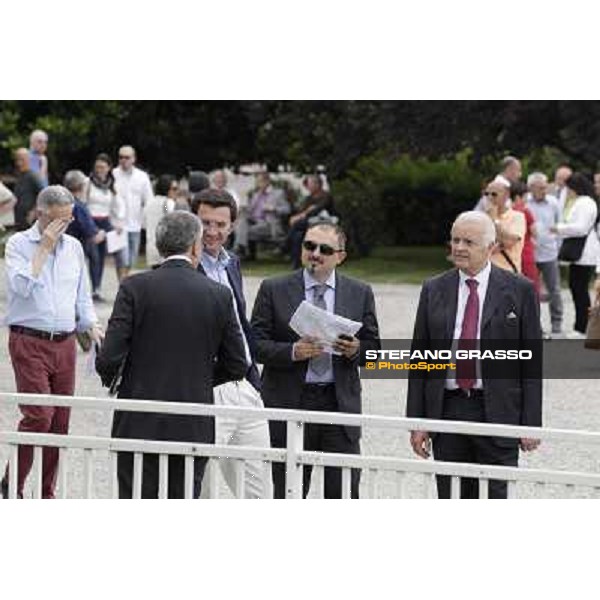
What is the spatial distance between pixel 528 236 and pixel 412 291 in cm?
740

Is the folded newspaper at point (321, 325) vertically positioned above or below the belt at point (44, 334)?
above

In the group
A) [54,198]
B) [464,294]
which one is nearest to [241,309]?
[464,294]

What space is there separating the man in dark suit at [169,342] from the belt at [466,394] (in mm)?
1011

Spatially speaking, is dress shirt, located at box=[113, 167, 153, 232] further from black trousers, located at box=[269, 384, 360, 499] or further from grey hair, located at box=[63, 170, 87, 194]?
black trousers, located at box=[269, 384, 360, 499]

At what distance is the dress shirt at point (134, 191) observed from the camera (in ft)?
73.0

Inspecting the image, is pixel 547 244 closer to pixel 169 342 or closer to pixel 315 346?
pixel 315 346

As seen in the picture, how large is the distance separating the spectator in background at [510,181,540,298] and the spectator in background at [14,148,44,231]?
498cm

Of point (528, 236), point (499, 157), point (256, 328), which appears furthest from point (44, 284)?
point (499, 157)

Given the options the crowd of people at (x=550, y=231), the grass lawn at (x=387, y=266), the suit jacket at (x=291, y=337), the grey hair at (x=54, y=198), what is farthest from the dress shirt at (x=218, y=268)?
the grass lawn at (x=387, y=266)

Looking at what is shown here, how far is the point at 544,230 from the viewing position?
19.1 meters

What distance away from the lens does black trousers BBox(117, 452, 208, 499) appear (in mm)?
8023

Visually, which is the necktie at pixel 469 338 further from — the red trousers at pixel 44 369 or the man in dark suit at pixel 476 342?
the red trousers at pixel 44 369
